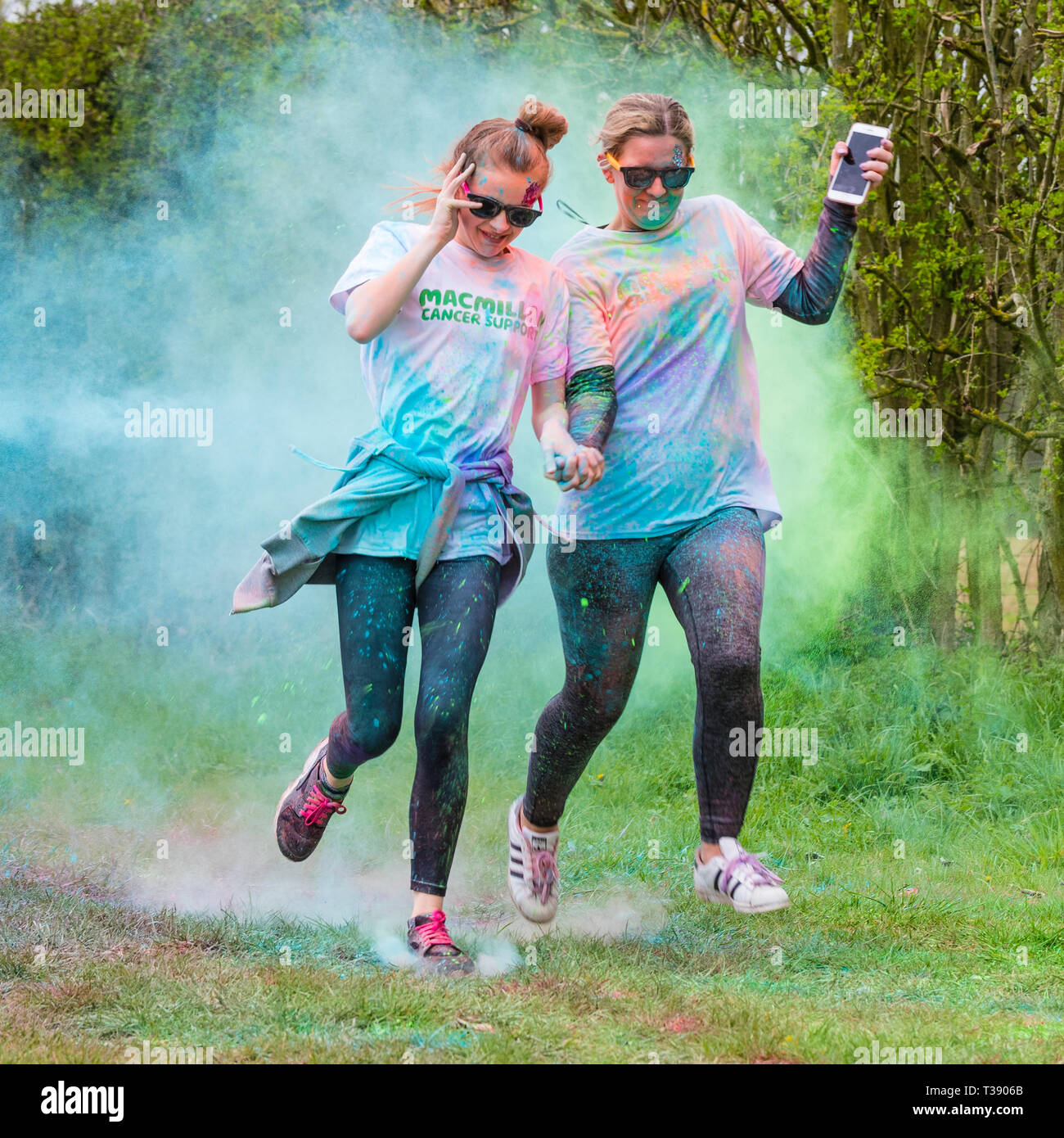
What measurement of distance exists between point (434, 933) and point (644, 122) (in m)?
2.19

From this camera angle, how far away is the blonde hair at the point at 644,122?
12.3 ft

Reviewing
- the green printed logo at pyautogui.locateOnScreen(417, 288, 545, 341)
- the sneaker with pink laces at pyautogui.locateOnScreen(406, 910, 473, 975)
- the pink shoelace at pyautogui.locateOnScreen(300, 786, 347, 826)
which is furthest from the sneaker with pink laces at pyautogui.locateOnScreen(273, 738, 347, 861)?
the green printed logo at pyautogui.locateOnScreen(417, 288, 545, 341)

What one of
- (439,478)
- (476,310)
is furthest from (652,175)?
(439,478)

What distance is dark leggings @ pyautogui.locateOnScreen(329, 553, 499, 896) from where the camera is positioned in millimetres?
3535

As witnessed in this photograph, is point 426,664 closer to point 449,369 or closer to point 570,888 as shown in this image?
point 449,369

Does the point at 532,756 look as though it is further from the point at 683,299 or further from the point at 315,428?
the point at 315,428

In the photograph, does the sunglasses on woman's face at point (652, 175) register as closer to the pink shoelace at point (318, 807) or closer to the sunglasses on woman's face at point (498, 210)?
the sunglasses on woman's face at point (498, 210)

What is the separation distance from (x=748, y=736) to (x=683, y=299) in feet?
3.83

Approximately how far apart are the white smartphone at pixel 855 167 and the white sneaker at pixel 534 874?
1.97 meters

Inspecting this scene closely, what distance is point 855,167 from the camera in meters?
3.75

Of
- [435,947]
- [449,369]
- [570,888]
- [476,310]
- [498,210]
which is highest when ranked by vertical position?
[498,210]

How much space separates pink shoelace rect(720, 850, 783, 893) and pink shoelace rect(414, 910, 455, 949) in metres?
0.72

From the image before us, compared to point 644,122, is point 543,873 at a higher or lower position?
lower

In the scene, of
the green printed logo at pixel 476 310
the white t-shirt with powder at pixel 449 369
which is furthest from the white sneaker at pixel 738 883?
the green printed logo at pixel 476 310
